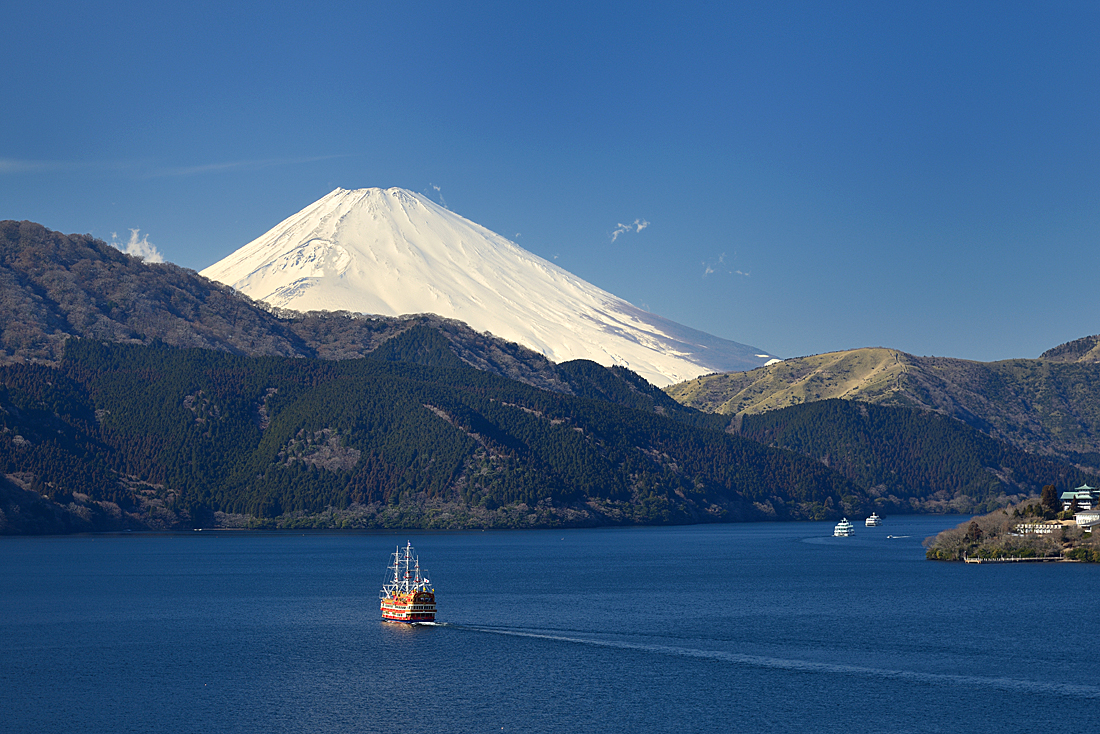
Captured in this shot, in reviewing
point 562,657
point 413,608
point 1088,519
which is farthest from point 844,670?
point 1088,519

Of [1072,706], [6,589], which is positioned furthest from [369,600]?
[1072,706]

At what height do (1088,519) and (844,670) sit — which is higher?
(1088,519)

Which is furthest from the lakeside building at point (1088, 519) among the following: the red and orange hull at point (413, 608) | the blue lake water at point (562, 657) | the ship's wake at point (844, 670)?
the red and orange hull at point (413, 608)

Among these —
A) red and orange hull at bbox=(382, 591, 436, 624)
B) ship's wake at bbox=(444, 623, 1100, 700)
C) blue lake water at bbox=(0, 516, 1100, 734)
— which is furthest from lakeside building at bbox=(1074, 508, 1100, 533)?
red and orange hull at bbox=(382, 591, 436, 624)

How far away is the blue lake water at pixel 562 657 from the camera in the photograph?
78625 millimetres

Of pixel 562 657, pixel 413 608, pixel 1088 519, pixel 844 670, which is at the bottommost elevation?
pixel 844 670

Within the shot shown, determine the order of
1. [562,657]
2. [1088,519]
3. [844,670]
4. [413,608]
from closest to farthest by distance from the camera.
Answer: [844,670] → [562,657] → [413,608] → [1088,519]

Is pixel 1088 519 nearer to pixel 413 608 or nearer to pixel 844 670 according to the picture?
pixel 844 670

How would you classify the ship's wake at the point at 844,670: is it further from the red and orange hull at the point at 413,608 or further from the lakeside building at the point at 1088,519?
the lakeside building at the point at 1088,519

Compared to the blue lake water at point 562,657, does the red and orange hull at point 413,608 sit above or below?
above

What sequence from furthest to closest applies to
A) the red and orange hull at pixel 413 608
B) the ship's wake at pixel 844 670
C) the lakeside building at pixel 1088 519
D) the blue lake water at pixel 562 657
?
1. the lakeside building at pixel 1088 519
2. the red and orange hull at pixel 413 608
3. the ship's wake at pixel 844 670
4. the blue lake water at pixel 562 657

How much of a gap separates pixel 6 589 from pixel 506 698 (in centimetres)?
9679

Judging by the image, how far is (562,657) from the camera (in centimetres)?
9994

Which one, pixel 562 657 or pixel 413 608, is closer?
pixel 562 657
